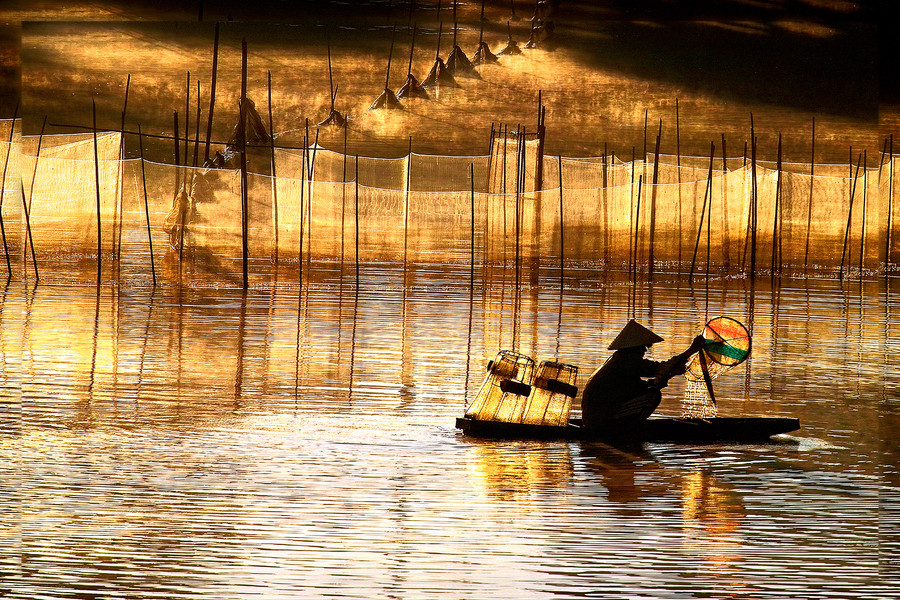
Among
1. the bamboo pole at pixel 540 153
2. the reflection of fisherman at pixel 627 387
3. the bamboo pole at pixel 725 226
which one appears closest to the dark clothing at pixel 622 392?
the reflection of fisherman at pixel 627 387

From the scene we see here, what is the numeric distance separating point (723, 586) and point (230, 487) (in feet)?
4.70

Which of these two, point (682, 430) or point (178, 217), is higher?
point (178, 217)

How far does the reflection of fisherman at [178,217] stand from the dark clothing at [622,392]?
8991 mm

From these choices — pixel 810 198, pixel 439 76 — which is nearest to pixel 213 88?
pixel 439 76

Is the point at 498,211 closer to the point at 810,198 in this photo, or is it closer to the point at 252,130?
the point at 252,130

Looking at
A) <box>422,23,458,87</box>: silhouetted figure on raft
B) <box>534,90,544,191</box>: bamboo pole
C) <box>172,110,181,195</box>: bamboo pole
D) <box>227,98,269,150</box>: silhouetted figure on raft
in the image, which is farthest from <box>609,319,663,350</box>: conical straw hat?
<box>227,98,269,150</box>: silhouetted figure on raft

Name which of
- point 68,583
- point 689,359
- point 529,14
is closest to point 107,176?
point 529,14

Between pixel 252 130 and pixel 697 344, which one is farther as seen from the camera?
pixel 252 130

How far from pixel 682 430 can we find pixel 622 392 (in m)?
0.27

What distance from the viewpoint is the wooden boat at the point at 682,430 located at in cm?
396

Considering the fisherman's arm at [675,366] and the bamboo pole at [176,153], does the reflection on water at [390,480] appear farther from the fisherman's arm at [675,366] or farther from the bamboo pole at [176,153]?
the bamboo pole at [176,153]

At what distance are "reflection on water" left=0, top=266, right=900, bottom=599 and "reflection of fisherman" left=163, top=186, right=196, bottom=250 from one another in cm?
580

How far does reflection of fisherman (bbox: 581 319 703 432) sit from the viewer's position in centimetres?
386

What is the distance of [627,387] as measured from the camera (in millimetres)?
3885
